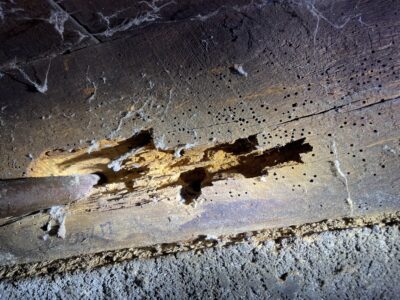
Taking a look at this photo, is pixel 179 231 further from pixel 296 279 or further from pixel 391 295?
pixel 391 295

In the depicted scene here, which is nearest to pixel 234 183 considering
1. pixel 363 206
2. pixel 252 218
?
pixel 252 218

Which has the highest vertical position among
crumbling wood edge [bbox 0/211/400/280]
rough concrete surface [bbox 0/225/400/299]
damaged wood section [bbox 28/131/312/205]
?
damaged wood section [bbox 28/131/312/205]

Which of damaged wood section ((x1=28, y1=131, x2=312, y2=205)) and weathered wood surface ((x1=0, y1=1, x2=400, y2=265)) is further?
damaged wood section ((x1=28, y1=131, x2=312, y2=205))

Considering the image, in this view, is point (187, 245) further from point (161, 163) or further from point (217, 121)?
point (217, 121)

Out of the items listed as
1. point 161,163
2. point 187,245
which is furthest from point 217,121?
point 187,245

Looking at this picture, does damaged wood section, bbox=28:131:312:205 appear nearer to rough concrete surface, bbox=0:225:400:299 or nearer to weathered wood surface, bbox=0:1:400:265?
weathered wood surface, bbox=0:1:400:265

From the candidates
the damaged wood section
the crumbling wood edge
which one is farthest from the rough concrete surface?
the damaged wood section

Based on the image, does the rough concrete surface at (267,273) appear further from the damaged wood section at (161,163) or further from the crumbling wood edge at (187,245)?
the damaged wood section at (161,163)
